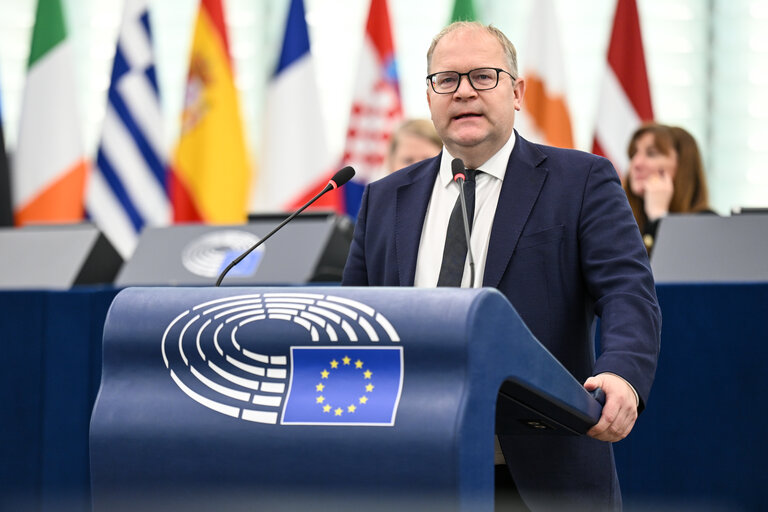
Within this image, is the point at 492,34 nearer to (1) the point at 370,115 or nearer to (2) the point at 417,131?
(2) the point at 417,131

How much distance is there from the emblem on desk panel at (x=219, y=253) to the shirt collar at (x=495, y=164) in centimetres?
153

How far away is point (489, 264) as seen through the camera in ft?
5.61

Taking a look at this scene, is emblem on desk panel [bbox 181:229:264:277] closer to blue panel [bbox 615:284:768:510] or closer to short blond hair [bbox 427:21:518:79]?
blue panel [bbox 615:284:768:510]

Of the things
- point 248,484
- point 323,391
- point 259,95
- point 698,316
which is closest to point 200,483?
point 248,484

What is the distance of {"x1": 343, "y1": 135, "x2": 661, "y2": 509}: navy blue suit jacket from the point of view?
64.8 inches

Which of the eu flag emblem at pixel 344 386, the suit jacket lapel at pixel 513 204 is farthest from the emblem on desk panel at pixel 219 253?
the eu flag emblem at pixel 344 386

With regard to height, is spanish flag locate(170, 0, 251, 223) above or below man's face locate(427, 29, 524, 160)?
below

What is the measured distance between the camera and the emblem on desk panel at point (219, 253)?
333 cm

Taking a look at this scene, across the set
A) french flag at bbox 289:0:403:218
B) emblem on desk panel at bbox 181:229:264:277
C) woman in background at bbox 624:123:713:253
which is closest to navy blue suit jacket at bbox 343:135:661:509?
emblem on desk panel at bbox 181:229:264:277

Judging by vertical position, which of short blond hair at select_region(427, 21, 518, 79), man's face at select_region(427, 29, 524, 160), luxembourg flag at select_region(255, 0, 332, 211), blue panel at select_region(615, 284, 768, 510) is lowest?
blue panel at select_region(615, 284, 768, 510)

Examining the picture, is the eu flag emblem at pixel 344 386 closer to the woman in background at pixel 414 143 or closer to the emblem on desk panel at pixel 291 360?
the emblem on desk panel at pixel 291 360

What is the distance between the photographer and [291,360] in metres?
1.24

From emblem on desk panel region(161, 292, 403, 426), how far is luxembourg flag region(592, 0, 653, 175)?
421 cm

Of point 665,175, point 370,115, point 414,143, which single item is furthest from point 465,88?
point 370,115
